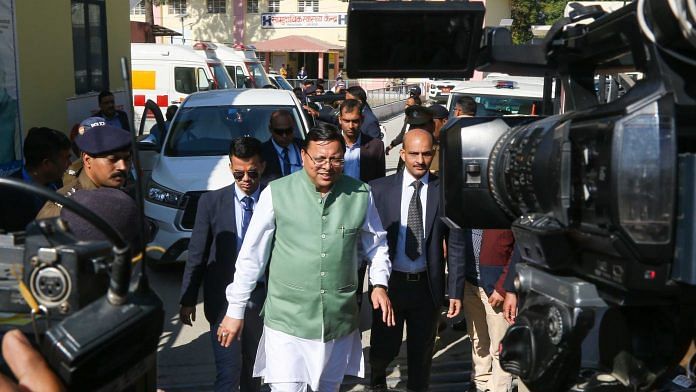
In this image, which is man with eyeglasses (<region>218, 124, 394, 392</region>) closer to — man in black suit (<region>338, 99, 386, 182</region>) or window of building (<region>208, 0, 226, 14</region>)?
man in black suit (<region>338, 99, 386, 182</region>)

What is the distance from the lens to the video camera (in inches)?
69.6

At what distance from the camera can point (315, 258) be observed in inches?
145

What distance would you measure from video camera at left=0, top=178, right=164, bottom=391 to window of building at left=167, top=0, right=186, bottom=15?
1800 inches

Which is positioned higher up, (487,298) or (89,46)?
(89,46)

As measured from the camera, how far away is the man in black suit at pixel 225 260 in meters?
4.35

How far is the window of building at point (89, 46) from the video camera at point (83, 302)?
32.3 feet

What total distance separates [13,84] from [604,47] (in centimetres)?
776

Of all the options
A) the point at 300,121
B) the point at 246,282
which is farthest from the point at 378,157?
the point at 246,282

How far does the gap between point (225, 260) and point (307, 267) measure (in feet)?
2.79

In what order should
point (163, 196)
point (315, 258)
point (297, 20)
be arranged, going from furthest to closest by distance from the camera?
point (297, 20), point (163, 196), point (315, 258)

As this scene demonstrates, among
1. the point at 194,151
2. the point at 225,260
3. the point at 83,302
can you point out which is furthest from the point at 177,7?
the point at 83,302

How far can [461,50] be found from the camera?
2393 millimetres

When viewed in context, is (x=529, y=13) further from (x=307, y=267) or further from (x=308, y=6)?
(x=307, y=267)

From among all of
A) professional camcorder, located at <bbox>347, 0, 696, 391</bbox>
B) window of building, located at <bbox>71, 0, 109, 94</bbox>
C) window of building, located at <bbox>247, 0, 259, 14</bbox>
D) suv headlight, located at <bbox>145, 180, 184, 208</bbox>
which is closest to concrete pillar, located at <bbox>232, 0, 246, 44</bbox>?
window of building, located at <bbox>247, 0, 259, 14</bbox>
